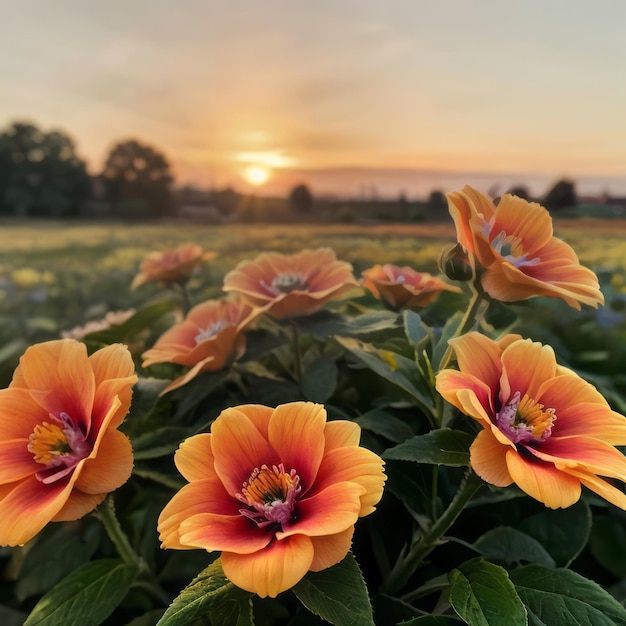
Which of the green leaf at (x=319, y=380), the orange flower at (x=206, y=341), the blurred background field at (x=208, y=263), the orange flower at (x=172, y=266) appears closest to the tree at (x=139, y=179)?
the blurred background field at (x=208, y=263)

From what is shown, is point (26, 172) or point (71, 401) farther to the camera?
point (26, 172)

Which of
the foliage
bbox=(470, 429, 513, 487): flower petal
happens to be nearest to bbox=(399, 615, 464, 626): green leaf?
the foliage

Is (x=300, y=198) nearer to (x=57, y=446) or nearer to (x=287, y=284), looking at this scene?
(x=287, y=284)

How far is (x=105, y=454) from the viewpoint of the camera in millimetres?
286

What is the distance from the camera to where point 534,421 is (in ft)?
0.96

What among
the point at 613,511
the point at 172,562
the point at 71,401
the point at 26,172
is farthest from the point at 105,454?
the point at 26,172

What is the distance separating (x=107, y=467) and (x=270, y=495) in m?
0.08

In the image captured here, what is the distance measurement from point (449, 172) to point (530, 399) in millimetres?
767

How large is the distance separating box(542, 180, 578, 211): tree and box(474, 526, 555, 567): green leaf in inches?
18.7

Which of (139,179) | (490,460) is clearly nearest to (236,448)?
(490,460)

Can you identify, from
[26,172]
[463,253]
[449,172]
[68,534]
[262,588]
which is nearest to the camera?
[262,588]

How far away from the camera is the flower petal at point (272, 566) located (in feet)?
0.72

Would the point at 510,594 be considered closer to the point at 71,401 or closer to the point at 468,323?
the point at 468,323

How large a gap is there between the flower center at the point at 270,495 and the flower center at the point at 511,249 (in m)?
0.18
